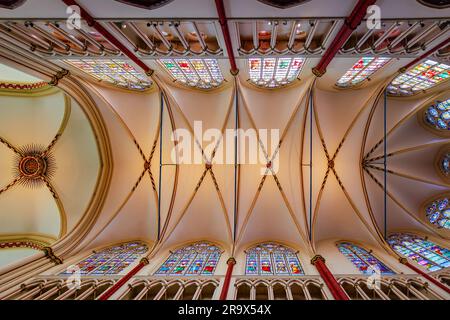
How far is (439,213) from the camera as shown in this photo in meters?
13.8

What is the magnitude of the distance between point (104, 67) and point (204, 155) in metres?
6.16

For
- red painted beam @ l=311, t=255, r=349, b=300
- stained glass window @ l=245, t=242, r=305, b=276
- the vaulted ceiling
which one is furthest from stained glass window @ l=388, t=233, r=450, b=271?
stained glass window @ l=245, t=242, r=305, b=276

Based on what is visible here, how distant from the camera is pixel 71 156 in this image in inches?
488

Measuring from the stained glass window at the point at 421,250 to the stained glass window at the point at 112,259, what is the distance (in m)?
12.3

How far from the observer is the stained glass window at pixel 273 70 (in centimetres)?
1002

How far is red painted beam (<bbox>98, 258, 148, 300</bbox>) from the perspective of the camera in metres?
7.45

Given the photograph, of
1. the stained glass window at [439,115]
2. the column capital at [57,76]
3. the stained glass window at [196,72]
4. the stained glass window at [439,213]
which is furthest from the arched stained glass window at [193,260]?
the stained glass window at [439,115]

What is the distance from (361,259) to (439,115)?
9417 millimetres

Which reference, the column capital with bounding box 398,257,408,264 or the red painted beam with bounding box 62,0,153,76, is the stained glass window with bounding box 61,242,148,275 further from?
the column capital with bounding box 398,257,408,264

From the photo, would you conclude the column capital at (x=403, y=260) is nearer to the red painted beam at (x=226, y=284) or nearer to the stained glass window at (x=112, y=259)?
the red painted beam at (x=226, y=284)

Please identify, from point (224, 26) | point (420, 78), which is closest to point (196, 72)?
point (224, 26)

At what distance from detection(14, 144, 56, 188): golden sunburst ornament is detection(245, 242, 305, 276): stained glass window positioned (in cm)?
1070

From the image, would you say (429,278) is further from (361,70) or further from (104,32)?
(104,32)

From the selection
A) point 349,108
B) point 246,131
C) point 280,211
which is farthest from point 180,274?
point 349,108
